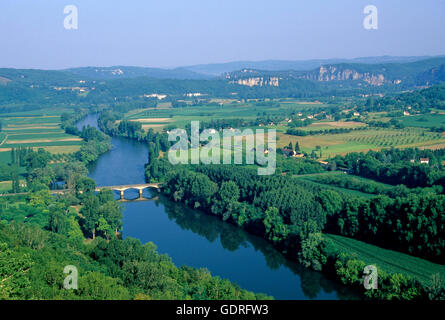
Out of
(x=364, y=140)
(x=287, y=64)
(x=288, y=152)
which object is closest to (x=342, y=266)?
(x=288, y=152)

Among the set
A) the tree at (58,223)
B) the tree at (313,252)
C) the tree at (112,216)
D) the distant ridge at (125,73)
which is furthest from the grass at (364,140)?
the distant ridge at (125,73)

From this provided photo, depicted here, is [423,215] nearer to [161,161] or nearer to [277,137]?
[161,161]

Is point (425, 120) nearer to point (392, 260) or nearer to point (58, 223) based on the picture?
point (392, 260)

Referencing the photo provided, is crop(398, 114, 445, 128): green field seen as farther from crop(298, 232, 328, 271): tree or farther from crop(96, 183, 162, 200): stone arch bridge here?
crop(298, 232, 328, 271): tree

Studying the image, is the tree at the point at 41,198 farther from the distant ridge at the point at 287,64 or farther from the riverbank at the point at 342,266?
the distant ridge at the point at 287,64

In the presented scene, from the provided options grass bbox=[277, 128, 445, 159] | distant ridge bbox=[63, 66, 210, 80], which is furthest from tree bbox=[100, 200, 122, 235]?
distant ridge bbox=[63, 66, 210, 80]
